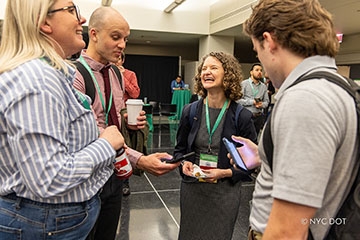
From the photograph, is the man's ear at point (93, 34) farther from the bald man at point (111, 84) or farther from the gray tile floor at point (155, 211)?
the gray tile floor at point (155, 211)

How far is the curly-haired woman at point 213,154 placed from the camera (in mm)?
1884

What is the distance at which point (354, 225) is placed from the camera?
2.50ft

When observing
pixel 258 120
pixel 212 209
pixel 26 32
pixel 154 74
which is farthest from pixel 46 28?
pixel 154 74

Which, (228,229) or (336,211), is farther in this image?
(228,229)

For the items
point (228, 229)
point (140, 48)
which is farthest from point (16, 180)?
point (140, 48)

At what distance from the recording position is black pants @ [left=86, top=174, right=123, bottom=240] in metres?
1.63

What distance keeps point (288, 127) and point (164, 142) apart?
637 cm

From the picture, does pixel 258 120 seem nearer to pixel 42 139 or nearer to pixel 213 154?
pixel 213 154

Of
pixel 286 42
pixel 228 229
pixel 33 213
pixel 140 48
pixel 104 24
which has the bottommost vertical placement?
pixel 228 229

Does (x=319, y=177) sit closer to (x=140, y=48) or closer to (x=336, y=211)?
(x=336, y=211)

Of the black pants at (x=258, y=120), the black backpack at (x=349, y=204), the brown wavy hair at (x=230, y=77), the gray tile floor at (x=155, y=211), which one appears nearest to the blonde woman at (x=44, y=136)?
the black backpack at (x=349, y=204)

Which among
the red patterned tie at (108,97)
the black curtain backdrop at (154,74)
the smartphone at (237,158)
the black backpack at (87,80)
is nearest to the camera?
the smartphone at (237,158)

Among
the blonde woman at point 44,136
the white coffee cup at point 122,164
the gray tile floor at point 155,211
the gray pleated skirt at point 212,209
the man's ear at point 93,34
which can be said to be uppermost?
the man's ear at point 93,34

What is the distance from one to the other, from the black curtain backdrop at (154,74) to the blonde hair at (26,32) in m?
11.0
